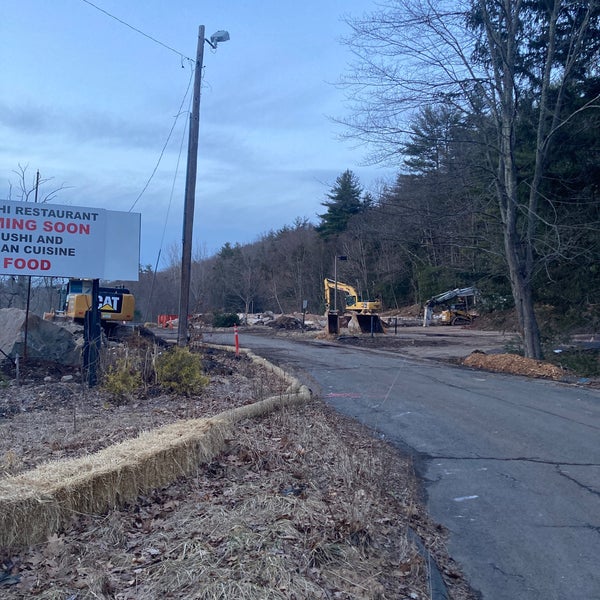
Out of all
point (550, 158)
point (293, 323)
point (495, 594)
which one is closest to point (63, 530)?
point (495, 594)

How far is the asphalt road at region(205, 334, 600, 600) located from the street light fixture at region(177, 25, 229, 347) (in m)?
3.50

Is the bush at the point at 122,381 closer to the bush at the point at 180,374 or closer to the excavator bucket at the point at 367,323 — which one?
the bush at the point at 180,374

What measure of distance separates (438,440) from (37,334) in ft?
28.8

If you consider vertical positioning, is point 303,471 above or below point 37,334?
below

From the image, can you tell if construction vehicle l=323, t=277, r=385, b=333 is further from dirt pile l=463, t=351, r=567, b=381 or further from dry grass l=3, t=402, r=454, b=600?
dry grass l=3, t=402, r=454, b=600

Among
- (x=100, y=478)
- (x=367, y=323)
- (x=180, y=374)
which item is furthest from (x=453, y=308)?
(x=100, y=478)

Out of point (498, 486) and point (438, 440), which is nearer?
point (498, 486)

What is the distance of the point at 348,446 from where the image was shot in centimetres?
922

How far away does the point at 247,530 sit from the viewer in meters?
5.03

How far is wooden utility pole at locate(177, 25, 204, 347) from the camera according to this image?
17.6 meters

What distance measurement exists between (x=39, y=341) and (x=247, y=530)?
34.7 ft

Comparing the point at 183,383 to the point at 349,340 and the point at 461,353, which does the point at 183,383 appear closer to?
the point at 461,353

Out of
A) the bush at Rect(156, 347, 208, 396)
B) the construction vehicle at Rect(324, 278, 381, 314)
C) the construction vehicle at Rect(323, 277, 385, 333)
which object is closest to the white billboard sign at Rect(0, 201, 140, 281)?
the bush at Rect(156, 347, 208, 396)

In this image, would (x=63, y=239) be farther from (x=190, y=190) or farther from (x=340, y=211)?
(x=340, y=211)
